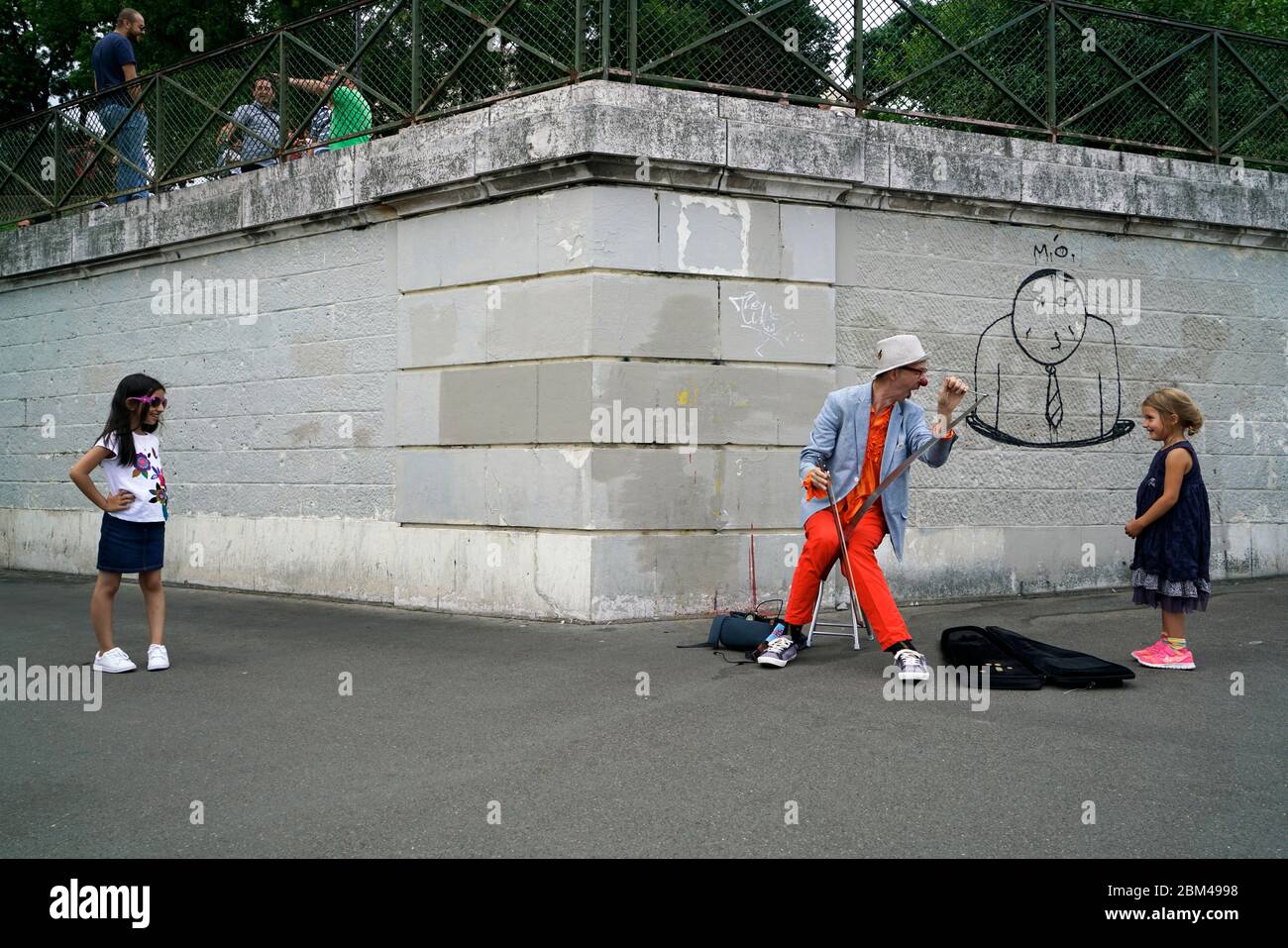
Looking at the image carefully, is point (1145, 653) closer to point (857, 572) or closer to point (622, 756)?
point (857, 572)

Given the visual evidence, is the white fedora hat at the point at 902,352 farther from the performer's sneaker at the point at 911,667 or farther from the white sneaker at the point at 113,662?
the white sneaker at the point at 113,662

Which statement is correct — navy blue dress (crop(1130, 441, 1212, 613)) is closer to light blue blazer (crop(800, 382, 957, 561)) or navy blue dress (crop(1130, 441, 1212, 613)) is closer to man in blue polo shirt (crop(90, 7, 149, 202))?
light blue blazer (crop(800, 382, 957, 561))

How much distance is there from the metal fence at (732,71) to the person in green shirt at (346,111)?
2 centimetres

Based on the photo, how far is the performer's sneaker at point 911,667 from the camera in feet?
17.1

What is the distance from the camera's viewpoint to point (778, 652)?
5.77 metres

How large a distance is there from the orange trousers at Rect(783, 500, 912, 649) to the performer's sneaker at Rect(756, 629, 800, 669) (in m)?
0.12

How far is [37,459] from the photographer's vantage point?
10.8 m

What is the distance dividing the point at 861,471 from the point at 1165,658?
1.91 m

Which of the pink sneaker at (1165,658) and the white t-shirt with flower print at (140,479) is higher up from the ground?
the white t-shirt with flower print at (140,479)

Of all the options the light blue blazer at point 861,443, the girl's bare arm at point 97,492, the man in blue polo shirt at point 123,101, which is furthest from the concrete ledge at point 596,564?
the man in blue polo shirt at point 123,101

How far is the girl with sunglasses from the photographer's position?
5738 millimetres

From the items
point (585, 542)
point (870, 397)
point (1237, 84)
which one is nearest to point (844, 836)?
point (870, 397)

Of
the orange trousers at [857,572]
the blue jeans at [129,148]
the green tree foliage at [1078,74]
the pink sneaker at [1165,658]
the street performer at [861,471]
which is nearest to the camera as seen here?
the orange trousers at [857,572]

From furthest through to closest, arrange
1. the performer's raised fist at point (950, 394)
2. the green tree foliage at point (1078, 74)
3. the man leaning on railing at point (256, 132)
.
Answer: the man leaning on railing at point (256, 132), the green tree foliage at point (1078, 74), the performer's raised fist at point (950, 394)
